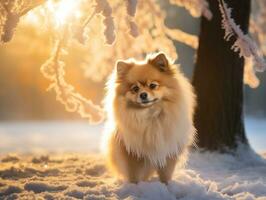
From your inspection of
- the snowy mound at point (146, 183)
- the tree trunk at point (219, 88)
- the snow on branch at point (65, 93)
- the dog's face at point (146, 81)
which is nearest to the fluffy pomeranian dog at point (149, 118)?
the dog's face at point (146, 81)

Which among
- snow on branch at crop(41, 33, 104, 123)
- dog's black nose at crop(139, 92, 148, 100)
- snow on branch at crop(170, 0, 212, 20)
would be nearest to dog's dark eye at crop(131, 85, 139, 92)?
dog's black nose at crop(139, 92, 148, 100)

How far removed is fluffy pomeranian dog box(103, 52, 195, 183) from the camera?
450 cm

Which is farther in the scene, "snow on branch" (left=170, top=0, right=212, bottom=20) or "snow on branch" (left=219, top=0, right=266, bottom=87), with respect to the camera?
"snow on branch" (left=170, top=0, right=212, bottom=20)

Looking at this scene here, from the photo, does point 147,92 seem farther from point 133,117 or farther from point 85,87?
point 85,87

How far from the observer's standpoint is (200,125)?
6543 mm

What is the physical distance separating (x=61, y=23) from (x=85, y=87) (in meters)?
11.2

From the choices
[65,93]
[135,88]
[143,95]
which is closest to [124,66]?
[135,88]

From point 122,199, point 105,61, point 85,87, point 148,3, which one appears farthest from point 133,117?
point 85,87

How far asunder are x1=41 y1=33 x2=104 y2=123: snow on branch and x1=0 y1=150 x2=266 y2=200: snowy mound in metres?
0.63

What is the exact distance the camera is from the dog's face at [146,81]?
441 centimetres

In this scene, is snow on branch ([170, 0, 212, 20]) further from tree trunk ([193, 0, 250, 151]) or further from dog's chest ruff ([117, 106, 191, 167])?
dog's chest ruff ([117, 106, 191, 167])

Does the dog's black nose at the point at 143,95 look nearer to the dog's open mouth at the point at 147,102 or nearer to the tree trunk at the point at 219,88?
the dog's open mouth at the point at 147,102

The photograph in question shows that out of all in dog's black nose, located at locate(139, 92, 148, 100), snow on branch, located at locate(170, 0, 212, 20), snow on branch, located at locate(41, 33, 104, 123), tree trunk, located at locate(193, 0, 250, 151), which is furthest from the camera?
tree trunk, located at locate(193, 0, 250, 151)

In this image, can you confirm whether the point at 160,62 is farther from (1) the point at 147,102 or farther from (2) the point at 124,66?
(1) the point at 147,102
